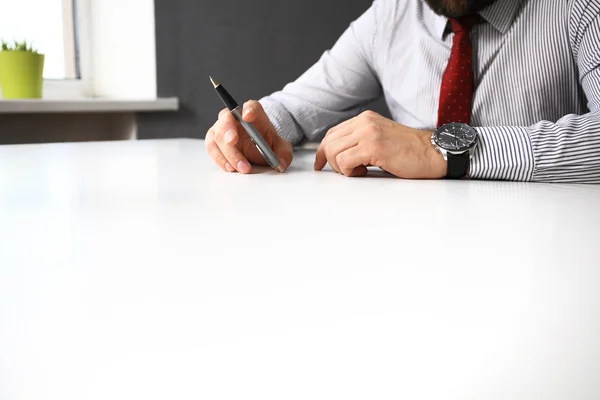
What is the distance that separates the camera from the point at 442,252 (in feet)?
1.65

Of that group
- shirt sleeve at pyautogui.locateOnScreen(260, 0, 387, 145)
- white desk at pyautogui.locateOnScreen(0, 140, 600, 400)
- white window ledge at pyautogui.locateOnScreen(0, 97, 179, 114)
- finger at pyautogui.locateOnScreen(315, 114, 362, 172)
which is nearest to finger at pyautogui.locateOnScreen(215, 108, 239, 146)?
finger at pyautogui.locateOnScreen(315, 114, 362, 172)

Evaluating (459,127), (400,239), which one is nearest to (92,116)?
(459,127)

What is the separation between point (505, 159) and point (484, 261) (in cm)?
51

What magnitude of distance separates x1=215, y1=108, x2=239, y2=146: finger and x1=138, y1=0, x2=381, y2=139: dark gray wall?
3.49 ft

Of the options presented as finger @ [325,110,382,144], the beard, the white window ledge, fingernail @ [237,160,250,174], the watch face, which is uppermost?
the beard

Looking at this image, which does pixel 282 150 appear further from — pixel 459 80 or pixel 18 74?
pixel 18 74

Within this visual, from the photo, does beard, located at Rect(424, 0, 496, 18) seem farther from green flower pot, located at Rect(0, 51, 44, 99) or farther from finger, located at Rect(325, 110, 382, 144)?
green flower pot, located at Rect(0, 51, 44, 99)

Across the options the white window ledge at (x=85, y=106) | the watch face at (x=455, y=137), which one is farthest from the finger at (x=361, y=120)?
the white window ledge at (x=85, y=106)

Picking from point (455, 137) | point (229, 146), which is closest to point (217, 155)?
point (229, 146)

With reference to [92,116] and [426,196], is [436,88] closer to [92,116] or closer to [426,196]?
[426,196]

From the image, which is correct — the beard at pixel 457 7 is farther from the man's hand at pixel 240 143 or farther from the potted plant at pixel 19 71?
the potted plant at pixel 19 71

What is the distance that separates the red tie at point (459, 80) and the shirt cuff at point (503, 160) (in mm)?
331

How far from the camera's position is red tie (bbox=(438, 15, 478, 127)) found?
1.29m

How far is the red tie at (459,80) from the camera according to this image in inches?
50.8
